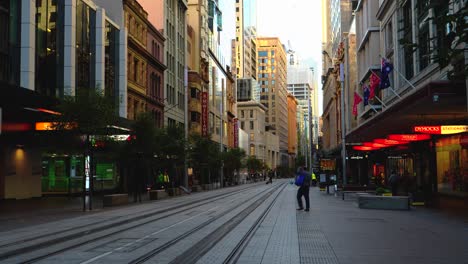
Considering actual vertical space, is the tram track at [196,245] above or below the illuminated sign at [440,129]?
below

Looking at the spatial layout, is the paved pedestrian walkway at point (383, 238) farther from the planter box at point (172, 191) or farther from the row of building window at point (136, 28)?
the row of building window at point (136, 28)

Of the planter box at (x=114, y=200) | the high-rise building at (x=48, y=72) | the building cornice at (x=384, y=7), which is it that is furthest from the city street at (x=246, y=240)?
the building cornice at (x=384, y=7)

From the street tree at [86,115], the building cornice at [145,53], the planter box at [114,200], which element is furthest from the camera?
the building cornice at [145,53]

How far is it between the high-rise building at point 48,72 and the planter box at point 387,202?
41.9 ft

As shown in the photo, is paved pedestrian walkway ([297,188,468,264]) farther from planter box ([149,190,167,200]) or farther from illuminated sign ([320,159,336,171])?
illuminated sign ([320,159,336,171])

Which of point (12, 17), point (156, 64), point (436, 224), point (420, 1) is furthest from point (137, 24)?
point (420, 1)

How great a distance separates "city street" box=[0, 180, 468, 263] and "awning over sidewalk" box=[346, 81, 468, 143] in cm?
416

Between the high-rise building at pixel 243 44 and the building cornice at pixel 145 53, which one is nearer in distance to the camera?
the building cornice at pixel 145 53

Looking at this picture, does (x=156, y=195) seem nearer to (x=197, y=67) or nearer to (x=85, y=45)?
(x=85, y=45)

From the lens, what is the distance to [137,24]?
53.6 metres

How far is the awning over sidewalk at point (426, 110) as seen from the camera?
1884 cm

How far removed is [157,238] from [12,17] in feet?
71.2

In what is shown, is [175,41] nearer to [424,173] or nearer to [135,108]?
[135,108]

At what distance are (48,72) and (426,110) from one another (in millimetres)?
23184
